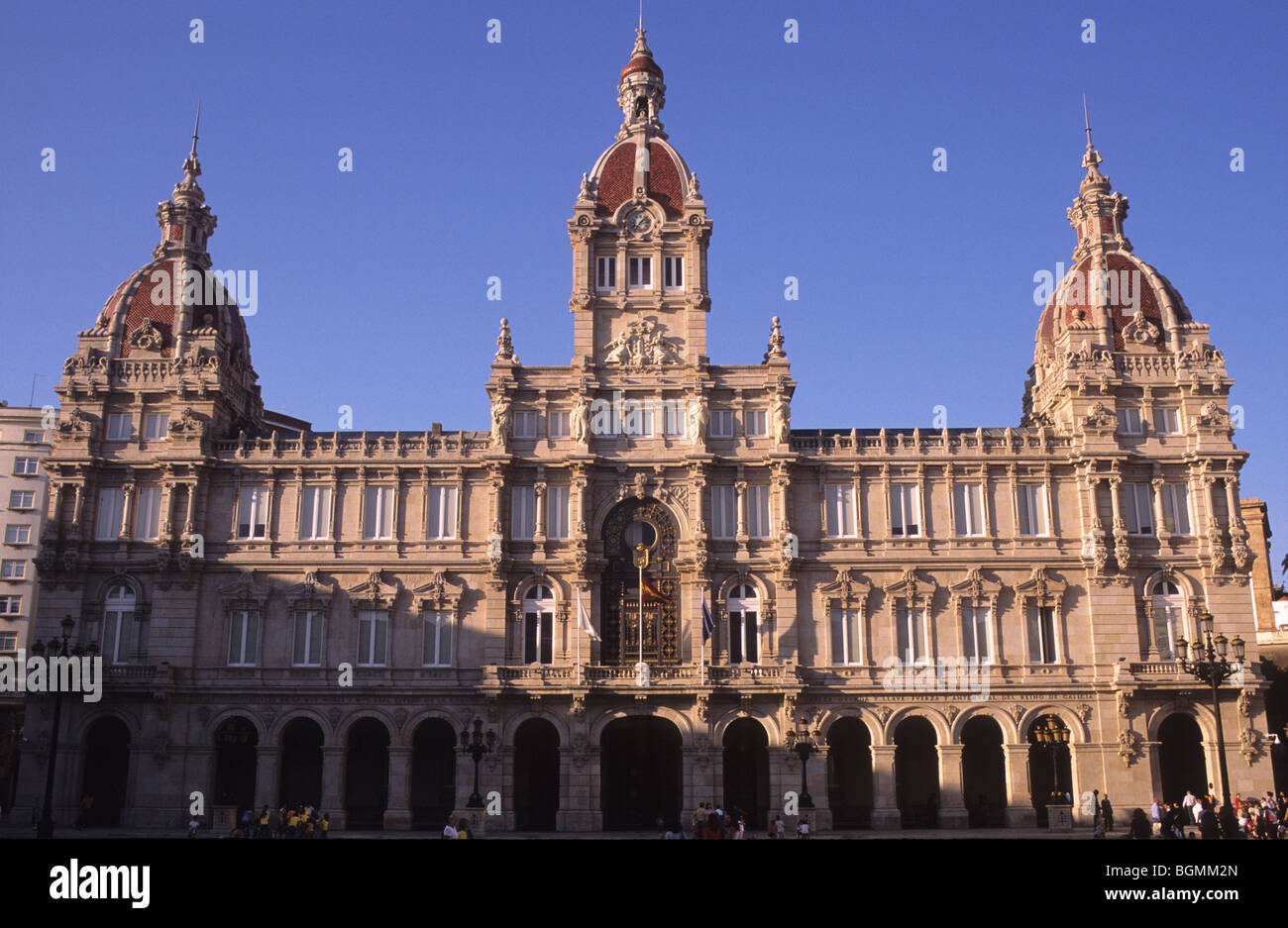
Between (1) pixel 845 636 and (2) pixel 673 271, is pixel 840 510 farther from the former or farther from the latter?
(2) pixel 673 271

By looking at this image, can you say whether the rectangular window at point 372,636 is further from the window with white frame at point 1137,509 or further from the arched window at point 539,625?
the window with white frame at point 1137,509

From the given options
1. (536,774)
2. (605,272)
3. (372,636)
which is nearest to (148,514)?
(372,636)

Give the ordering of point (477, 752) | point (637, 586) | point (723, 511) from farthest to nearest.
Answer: point (723, 511)
point (637, 586)
point (477, 752)

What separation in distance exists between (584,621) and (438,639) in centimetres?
781

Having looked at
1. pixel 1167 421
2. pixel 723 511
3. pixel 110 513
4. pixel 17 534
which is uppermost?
pixel 1167 421

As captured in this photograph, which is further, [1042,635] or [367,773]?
[367,773]

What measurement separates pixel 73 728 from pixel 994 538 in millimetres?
47825

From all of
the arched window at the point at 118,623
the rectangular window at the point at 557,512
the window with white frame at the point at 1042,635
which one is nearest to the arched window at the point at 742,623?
the rectangular window at the point at 557,512

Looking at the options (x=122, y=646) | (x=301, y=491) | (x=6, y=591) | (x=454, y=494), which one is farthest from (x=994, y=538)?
(x=6, y=591)

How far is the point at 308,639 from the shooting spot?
58.1 metres

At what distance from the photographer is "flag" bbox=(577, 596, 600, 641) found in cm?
5588

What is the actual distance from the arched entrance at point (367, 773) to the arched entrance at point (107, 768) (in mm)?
11161

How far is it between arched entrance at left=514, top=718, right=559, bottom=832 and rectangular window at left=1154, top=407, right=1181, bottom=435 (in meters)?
36.0
